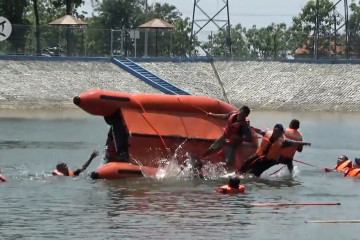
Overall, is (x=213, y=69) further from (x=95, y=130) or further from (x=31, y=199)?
(x=31, y=199)

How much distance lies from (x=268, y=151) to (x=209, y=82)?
4195 centimetres

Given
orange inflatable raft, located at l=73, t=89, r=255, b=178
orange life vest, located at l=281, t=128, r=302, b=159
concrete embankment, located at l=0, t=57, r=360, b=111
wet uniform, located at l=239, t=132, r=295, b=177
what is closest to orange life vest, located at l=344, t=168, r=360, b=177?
orange life vest, located at l=281, t=128, r=302, b=159

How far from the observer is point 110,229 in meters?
21.5

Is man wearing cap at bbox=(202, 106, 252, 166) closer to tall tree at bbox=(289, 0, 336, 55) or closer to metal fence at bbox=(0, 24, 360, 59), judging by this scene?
metal fence at bbox=(0, 24, 360, 59)

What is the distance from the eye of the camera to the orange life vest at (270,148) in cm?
2841

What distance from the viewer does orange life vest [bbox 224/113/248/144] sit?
93.1 feet

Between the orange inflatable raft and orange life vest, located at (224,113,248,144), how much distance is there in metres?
0.36

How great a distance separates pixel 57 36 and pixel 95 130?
24590mm

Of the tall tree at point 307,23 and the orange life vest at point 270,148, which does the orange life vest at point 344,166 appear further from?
the tall tree at point 307,23

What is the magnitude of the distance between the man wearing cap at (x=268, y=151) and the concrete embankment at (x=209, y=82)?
3327 cm

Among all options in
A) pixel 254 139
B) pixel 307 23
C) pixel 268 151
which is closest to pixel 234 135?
pixel 254 139

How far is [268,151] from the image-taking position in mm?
28453

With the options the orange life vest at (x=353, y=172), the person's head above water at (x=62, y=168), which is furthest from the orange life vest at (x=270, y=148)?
the person's head above water at (x=62, y=168)

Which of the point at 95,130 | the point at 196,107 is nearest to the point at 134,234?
the point at 196,107
